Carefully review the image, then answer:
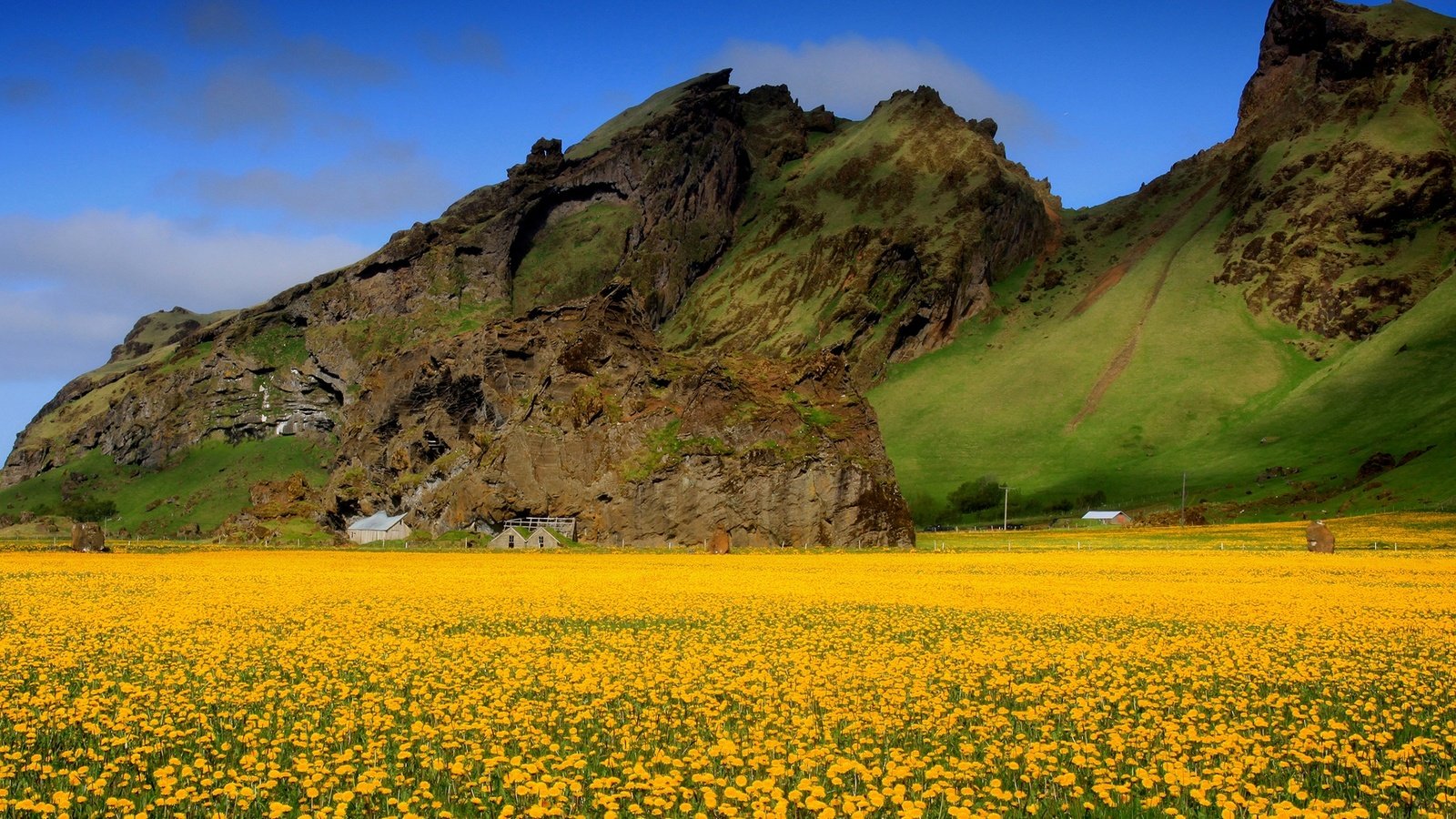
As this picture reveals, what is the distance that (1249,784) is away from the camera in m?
14.5

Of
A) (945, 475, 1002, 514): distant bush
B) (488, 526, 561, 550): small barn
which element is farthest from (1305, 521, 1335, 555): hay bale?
(945, 475, 1002, 514): distant bush

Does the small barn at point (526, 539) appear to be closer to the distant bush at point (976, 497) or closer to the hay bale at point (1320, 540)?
the hay bale at point (1320, 540)

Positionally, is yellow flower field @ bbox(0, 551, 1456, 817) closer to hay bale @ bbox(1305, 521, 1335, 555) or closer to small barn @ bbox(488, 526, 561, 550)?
hay bale @ bbox(1305, 521, 1335, 555)

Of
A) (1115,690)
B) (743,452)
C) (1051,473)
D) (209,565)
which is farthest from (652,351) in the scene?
(1115,690)

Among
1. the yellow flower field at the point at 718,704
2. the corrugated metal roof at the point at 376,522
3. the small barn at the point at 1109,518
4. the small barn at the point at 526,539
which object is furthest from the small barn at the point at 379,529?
the small barn at the point at 1109,518

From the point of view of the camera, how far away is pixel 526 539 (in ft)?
338

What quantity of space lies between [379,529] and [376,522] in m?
3.57

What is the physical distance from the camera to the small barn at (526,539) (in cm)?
10131

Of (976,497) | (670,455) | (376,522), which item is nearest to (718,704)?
(670,455)

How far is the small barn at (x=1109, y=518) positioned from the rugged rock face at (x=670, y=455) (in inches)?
2307

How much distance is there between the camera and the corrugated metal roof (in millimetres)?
132375

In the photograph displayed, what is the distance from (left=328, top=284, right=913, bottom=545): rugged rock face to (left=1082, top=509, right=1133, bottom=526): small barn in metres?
58.6

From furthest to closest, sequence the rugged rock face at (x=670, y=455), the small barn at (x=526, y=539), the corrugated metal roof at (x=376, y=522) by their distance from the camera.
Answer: the corrugated metal roof at (x=376, y=522) < the rugged rock face at (x=670, y=455) < the small barn at (x=526, y=539)

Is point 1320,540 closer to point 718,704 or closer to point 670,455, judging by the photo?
point 670,455
